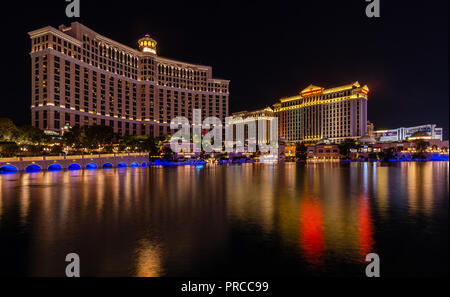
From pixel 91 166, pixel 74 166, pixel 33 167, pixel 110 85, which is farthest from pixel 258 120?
pixel 33 167

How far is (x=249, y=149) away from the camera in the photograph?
164 m

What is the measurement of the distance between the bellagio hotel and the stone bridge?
1137 inches

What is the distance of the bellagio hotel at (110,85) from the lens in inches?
3885

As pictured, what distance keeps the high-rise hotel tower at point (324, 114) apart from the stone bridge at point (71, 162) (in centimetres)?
10889

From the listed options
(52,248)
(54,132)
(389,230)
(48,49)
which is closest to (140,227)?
(52,248)

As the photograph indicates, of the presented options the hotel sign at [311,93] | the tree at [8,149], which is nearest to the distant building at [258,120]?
the hotel sign at [311,93]

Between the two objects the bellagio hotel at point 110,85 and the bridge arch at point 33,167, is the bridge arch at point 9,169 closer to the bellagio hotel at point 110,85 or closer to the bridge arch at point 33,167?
the bridge arch at point 33,167

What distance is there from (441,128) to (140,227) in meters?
244

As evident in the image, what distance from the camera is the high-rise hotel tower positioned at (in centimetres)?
14388

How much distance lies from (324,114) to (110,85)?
381 ft

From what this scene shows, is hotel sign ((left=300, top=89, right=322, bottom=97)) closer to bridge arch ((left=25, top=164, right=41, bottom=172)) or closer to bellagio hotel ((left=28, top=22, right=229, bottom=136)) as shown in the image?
bellagio hotel ((left=28, top=22, right=229, bottom=136))

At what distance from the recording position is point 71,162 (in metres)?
65.1

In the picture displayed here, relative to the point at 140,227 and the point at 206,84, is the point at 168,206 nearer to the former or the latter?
the point at 140,227

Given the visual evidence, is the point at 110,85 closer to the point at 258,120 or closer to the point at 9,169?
the point at 9,169
